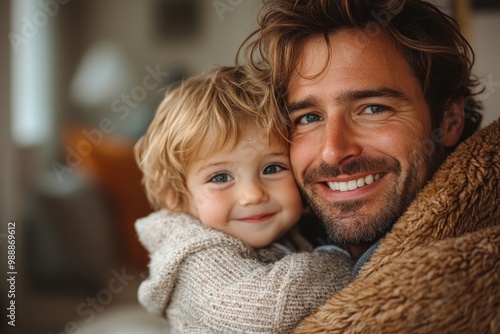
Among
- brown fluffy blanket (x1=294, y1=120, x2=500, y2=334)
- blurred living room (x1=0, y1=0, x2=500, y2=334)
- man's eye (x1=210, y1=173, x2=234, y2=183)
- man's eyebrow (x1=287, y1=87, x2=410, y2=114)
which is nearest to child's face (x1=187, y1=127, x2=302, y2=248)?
man's eye (x1=210, y1=173, x2=234, y2=183)

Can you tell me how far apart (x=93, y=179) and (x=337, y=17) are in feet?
3.32

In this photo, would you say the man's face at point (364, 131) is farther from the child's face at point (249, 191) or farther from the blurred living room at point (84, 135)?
the blurred living room at point (84, 135)

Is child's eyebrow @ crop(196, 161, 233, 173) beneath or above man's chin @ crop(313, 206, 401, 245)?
above

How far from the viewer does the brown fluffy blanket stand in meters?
0.66

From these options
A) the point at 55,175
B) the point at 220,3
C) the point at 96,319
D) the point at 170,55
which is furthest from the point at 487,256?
the point at 55,175

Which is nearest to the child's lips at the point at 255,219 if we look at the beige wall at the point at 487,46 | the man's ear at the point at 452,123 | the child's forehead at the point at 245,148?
the child's forehead at the point at 245,148

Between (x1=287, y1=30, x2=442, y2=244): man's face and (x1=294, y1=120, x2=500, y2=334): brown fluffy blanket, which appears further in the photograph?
(x1=287, y1=30, x2=442, y2=244): man's face

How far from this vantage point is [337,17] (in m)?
0.97

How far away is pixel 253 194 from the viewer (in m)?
0.96

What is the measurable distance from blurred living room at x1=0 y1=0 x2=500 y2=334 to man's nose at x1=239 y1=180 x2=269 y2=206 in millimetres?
487

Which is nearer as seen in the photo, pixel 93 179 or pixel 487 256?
pixel 487 256

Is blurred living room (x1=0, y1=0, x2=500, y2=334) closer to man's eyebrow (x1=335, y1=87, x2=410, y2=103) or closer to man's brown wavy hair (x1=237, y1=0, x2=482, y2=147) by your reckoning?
man's brown wavy hair (x1=237, y1=0, x2=482, y2=147)

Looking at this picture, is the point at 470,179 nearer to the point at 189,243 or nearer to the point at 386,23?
the point at 386,23

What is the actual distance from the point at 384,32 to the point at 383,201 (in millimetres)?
318
